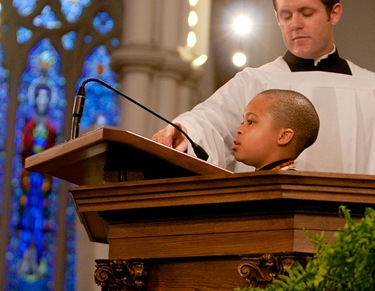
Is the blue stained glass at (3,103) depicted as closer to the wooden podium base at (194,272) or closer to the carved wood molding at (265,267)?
the wooden podium base at (194,272)

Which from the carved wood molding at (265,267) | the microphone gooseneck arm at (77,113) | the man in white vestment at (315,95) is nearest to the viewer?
the carved wood molding at (265,267)

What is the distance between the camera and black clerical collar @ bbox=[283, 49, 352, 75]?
189 inches

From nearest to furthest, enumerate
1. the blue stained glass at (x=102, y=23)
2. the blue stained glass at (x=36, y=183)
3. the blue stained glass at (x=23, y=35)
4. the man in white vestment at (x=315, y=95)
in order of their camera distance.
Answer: the man in white vestment at (x=315, y=95) → the blue stained glass at (x=36, y=183) → the blue stained glass at (x=23, y=35) → the blue stained glass at (x=102, y=23)

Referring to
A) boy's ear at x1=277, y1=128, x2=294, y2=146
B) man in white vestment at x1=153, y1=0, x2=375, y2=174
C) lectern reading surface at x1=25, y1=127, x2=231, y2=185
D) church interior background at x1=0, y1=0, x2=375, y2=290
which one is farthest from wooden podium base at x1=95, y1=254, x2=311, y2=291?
church interior background at x1=0, y1=0, x2=375, y2=290

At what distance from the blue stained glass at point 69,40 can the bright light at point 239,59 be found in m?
2.29

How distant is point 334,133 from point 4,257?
715cm

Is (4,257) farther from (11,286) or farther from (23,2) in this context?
(23,2)

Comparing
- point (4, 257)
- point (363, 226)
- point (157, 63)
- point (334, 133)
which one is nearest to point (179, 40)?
point (157, 63)

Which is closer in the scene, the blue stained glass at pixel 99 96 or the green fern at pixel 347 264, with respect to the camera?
the green fern at pixel 347 264

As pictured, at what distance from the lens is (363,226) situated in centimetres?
167

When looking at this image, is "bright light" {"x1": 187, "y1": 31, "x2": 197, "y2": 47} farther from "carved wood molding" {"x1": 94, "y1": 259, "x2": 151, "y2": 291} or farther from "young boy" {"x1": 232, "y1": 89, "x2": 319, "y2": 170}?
"carved wood molding" {"x1": 94, "y1": 259, "x2": 151, "y2": 291}

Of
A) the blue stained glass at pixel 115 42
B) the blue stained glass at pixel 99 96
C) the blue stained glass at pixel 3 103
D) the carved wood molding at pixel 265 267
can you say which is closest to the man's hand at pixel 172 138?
the carved wood molding at pixel 265 267

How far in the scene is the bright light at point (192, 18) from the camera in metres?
10.9

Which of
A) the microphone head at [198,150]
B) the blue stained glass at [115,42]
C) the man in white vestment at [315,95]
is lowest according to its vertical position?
the microphone head at [198,150]
